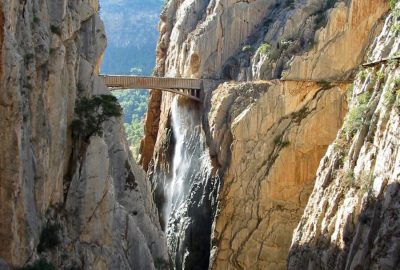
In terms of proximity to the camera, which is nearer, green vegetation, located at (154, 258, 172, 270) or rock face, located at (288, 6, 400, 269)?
rock face, located at (288, 6, 400, 269)

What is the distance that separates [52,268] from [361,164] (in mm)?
13253

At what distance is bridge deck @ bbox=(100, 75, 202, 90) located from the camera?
1690 inches

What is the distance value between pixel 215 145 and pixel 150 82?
21.9 feet

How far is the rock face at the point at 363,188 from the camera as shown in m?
21.1

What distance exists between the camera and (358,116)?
2808 cm

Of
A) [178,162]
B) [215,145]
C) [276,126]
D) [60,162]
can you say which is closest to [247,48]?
[276,126]

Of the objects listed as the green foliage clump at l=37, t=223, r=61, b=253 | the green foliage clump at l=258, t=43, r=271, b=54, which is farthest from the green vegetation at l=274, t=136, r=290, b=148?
the green foliage clump at l=37, t=223, r=61, b=253

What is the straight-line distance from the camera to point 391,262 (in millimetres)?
19531

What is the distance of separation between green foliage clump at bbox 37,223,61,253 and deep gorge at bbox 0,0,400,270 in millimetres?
52

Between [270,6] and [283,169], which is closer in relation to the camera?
[283,169]

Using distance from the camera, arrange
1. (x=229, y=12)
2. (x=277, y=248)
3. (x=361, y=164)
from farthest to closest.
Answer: (x=229, y=12)
(x=277, y=248)
(x=361, y=164)

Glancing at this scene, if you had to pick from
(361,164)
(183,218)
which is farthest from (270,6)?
(361,164)

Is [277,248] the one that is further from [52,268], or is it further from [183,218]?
[52,268]

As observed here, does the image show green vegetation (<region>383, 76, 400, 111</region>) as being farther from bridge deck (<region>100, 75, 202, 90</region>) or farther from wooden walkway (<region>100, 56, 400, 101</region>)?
bridge deck (<region>100, 75, 202, 90</region>)
